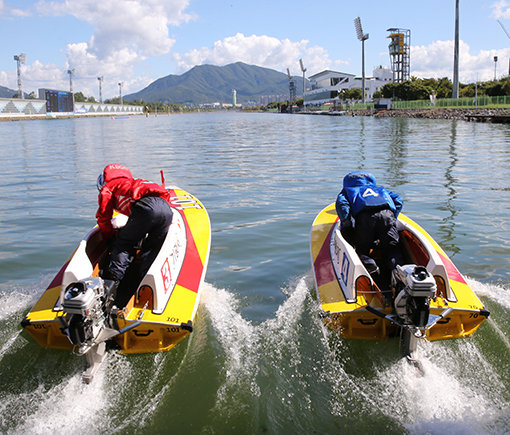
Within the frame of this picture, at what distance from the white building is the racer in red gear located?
400ft

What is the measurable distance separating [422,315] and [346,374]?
94cm

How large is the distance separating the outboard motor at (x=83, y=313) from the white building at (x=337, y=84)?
12357 cm

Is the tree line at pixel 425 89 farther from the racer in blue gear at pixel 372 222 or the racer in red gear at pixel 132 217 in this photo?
the racer in red gear at pixel 132 217

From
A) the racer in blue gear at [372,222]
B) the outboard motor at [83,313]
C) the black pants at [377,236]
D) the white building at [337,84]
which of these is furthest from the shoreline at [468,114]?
the white building at [337,84]

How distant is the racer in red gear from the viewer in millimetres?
4934

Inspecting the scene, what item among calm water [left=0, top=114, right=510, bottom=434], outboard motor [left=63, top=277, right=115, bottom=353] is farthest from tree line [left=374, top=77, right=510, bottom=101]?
outboard motor [left=63, top=277, right=115, bottom=353]

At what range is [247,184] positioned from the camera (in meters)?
13.7

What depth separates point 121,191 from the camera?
204 inches

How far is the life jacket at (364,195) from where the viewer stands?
Answer: 5168 millimetres

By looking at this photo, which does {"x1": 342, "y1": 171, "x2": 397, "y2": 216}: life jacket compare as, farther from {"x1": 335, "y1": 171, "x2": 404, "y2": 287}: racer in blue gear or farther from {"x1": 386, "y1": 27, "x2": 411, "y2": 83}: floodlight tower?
{"x1": 386, "y1": 27, "x2": 411, "y2": 83}: floodlight tower

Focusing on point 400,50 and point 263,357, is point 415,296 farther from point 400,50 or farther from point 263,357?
point 400,50

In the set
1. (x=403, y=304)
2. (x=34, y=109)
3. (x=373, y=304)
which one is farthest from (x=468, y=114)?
(x=34, y=109)

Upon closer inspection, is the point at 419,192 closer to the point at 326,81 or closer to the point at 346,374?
the point at 346,374

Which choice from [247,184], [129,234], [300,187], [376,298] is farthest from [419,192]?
[129,234]
